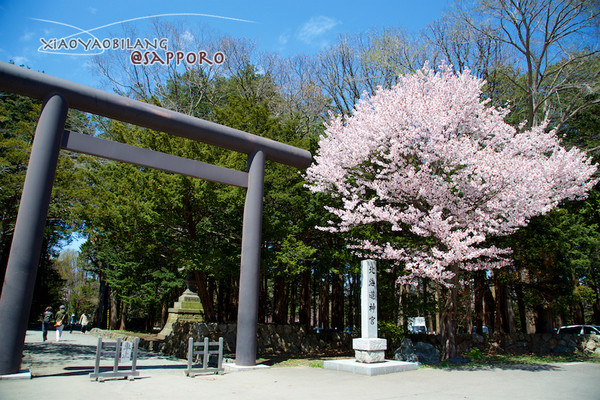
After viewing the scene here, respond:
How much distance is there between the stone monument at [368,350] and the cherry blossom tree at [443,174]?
1376 millimetres

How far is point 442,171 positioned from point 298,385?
740cm

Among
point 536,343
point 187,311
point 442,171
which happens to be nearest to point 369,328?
point 442,171

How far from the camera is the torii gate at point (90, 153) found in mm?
6527

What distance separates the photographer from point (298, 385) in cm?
694

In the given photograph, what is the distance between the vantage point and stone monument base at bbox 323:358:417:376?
27.4ft

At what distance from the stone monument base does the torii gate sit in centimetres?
199

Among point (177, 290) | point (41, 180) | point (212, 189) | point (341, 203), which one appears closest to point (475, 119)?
point (341, 203)

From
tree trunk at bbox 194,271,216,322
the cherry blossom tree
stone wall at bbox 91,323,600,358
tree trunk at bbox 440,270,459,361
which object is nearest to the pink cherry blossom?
the cherry blossom tree

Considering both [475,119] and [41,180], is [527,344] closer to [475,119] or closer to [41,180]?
[475,119]

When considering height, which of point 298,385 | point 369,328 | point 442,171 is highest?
point 442,171

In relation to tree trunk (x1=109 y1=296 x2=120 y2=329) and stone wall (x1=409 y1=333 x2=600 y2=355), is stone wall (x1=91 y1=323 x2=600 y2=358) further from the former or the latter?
tree trunk (x1=109 y1=296 x2=120 y2=329)

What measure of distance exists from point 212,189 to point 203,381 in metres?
6.06

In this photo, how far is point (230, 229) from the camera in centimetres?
1382

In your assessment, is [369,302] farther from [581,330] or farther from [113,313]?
[113,313]
